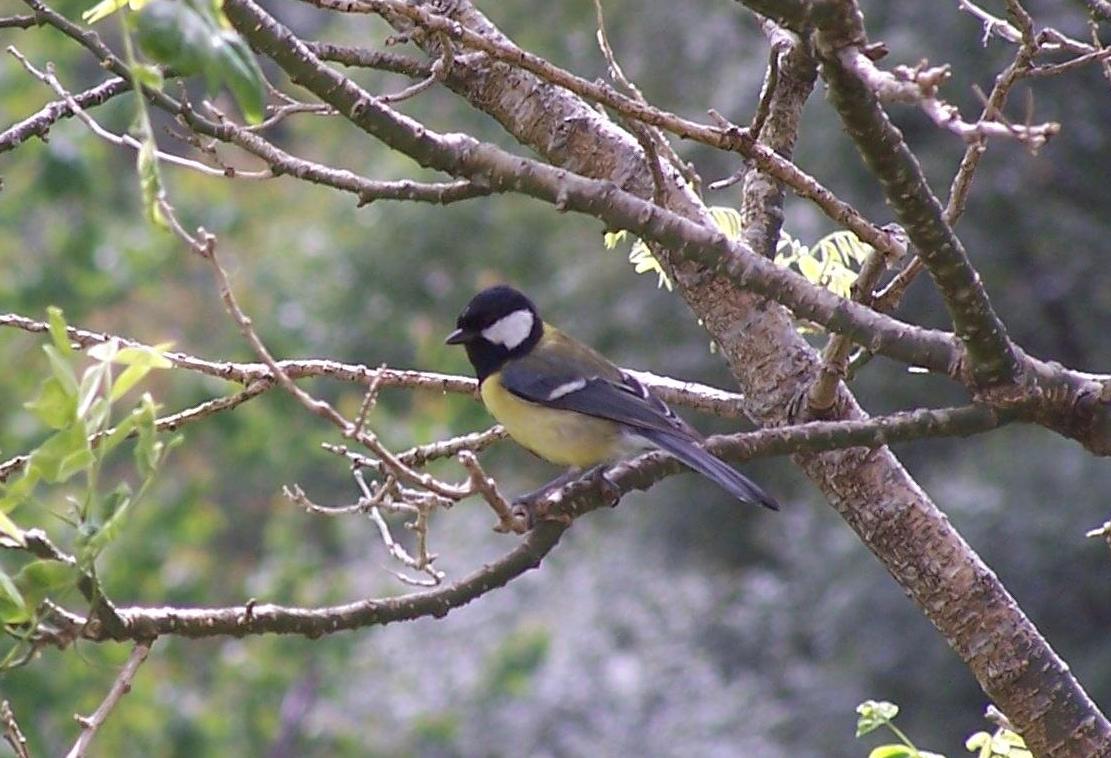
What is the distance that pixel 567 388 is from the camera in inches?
128

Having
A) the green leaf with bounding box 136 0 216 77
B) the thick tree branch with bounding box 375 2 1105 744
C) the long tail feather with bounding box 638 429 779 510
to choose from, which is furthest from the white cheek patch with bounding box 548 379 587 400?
the green leaf with bounding box 136 0 216 77

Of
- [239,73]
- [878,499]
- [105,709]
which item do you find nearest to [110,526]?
[105,709]

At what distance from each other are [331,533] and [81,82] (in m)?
6.43

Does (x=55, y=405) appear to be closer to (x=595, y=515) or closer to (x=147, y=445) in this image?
(x=147, y=445)

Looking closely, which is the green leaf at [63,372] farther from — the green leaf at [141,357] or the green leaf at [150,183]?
the green leaf at [150,183]

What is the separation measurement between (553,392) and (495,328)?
257mm

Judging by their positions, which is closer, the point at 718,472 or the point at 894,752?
the point at 894,752

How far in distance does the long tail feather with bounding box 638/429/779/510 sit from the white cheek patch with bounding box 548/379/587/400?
1.74 feet

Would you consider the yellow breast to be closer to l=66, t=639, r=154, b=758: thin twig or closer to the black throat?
the black throat

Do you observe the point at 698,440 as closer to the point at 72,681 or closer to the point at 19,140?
Result: the point at 19,140

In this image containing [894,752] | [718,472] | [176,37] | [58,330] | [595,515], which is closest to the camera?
[176,37]

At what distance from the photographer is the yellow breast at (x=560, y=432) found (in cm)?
311

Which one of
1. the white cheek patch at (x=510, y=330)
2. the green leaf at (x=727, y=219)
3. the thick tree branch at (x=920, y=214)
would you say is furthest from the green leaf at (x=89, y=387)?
the white cheek patch at (x=510, y=330)

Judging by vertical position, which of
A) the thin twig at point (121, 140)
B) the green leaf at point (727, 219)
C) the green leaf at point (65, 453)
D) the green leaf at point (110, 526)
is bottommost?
the green leaf at point (110, 526)
